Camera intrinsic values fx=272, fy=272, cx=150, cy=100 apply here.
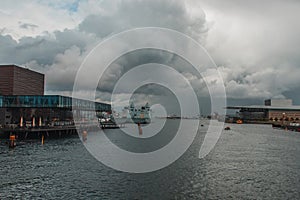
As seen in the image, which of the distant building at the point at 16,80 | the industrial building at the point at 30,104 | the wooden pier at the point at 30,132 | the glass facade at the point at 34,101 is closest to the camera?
the wooden pier at the point at 30,132

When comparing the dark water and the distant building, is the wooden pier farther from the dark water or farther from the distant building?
the distant building

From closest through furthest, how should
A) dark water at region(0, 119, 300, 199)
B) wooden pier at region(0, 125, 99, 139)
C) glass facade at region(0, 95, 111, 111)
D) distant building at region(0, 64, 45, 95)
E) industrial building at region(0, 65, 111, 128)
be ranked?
dark water at region(0, 119, 300, 199)
wooden pier at region(0, 125, 99, 139)
glass facade at region(0, 95, 111, 111)
industrial building at region(0, 65, 111, 128)
distant building at region(0, 64, 45, 95)

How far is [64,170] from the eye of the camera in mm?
42125

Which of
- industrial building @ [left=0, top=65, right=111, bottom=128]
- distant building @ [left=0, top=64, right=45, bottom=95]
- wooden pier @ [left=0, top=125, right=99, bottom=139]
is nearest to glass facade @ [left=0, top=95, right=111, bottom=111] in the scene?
industrial building @ [left=0, top=65, right=111, bottom=128]

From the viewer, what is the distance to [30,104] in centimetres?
11962

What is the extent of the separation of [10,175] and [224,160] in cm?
3811

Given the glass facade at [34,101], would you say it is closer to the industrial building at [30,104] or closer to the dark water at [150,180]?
the industrial building at [30,104]

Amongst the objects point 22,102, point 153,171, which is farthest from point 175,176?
point 22,102

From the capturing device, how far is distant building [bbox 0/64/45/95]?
5778 inches

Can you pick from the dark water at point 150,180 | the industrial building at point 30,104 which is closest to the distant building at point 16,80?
the industrial building at point 30,104

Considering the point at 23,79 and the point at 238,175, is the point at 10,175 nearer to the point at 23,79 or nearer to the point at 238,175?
the point at 238,175

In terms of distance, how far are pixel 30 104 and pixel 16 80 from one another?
3763cm

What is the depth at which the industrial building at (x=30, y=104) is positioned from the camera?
391 feet

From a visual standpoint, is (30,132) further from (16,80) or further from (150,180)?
(150,180)
